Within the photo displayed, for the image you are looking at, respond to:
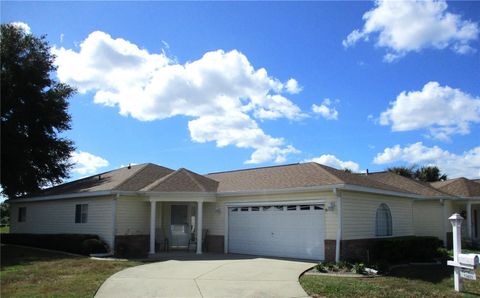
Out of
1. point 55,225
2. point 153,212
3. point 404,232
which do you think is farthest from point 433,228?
point 55,225

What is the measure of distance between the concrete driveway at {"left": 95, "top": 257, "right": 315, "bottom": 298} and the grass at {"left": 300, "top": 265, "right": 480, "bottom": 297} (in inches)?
21.8

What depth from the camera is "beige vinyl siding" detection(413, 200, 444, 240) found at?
27234 millimetres

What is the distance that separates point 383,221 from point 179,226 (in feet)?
31.4

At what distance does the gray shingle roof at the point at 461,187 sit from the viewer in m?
28.2

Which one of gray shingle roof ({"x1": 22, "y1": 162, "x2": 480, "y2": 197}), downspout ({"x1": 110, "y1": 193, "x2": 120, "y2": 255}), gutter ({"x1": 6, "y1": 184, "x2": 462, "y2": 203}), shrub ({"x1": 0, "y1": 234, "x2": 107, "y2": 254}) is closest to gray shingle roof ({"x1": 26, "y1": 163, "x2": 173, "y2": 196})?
gray shingle roof ({"x1": 22, "y1": 162, "x2": 480, "y2": 197})

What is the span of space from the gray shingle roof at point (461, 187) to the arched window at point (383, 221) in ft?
32.2

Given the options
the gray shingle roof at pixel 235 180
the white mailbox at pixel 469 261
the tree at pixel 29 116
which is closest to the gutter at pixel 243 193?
the gray shingle roof at pixel 235 180

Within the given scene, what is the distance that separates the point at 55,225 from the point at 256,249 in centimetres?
1212

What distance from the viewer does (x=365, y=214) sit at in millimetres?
A: 18812

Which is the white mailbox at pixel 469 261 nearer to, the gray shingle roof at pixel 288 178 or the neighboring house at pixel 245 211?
the neighboring house at pixel 245 211

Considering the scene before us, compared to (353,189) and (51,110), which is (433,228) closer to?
(353,189)

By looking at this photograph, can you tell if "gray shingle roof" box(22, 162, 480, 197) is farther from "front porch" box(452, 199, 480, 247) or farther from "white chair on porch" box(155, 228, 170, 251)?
"white chair on porch" box(155, 228, 170, 251)

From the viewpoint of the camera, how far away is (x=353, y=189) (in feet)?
57.0

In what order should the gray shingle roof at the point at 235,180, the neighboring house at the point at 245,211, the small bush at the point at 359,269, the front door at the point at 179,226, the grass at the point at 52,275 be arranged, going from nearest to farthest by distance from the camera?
the grass at the point at 52,275 → the small bush at the point at 359,269 → the neighboring house at the point at 245,211 → the gray shingle roof at the point at 235,180 → the front door at the point at 179,226
